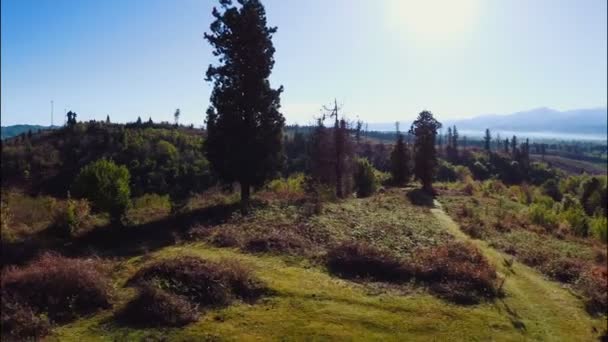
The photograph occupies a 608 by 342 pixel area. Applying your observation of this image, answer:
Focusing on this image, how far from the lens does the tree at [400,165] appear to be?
197 ft

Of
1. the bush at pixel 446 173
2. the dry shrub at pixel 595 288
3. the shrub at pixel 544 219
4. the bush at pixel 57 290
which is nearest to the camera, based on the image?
the bush at pixel 57 290

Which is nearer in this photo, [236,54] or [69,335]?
[69,335]

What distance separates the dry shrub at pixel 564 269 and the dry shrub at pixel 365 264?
7.64 metres

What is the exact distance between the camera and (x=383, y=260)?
18.8 m

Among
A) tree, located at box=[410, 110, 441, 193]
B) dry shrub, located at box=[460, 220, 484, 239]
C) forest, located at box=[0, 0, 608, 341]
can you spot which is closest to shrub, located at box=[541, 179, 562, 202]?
tree, located at box=[410, 110, 441, 193]

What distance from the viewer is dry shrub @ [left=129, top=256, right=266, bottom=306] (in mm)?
14430

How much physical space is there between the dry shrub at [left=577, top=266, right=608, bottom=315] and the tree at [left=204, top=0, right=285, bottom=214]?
20167 millimetres

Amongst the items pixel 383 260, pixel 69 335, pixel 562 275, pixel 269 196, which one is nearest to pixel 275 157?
pixel 269 196

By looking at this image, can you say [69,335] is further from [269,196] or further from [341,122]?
[341,122]

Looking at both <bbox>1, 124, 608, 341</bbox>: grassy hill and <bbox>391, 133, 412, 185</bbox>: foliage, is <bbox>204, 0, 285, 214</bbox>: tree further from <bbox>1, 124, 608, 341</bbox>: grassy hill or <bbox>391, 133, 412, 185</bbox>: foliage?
<bbox>391, 133, 412, 185</bbox>: foliage

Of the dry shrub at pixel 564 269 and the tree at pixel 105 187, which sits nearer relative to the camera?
the dry shrub at pixel 564 269

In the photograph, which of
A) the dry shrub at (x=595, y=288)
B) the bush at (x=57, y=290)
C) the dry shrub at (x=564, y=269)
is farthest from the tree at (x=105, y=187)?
the dry shrub at (x=595, y=288)

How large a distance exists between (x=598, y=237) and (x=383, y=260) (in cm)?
2103

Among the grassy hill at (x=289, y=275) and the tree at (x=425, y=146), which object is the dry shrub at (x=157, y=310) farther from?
the tree at (x=425, y=146)
